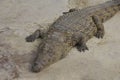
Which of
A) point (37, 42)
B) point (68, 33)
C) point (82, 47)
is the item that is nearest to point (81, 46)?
point (82, 47)

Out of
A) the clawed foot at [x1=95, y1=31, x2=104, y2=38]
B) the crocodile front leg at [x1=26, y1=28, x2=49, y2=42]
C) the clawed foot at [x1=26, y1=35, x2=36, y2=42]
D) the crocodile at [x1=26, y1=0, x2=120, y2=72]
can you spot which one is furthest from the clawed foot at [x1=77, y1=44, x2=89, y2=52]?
the clawed foot at [x1=26, y1=35, x2=36, y2=42]

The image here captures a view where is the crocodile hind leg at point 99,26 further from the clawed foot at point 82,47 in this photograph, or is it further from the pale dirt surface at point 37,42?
the clawed foot at point 82,47

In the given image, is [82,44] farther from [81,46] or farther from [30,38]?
[30,38]

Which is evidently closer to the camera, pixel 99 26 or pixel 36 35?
pixel 36 35

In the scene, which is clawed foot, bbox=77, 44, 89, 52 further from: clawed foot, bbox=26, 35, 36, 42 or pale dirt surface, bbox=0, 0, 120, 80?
clawed foot, bbox=26, 35, 36, 42

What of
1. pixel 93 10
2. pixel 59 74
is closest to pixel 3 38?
pixel 59 74

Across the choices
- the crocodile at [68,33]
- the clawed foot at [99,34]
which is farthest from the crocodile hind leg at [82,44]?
the clawed foot at [99,34]

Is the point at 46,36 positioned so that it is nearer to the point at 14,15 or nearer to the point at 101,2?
the point at 14,15
